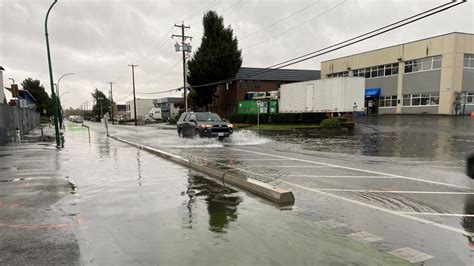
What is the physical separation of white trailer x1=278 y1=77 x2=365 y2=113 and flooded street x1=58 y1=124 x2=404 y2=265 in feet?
71.4

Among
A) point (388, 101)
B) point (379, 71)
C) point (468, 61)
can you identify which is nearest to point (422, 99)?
point (388, 101)

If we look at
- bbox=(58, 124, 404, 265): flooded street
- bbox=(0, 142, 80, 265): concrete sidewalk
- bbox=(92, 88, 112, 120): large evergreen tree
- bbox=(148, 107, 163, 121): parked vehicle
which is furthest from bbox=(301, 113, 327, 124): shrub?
bbox=(92, 88, 112, 120): large evergreen tree

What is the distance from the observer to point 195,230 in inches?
191

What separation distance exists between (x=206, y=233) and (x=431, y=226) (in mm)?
3304

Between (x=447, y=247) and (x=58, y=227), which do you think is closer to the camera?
(x=447, y=247)

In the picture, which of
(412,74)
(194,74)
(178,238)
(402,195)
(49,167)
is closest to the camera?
(178,238)

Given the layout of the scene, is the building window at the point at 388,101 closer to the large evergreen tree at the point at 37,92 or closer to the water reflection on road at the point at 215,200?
the water reflection on road at the point at 215,200

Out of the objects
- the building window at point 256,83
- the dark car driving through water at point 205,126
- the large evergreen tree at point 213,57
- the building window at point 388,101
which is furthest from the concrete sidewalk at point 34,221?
the building window at point 256,83

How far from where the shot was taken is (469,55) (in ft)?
117

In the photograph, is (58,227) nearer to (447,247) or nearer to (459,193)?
(447,247)

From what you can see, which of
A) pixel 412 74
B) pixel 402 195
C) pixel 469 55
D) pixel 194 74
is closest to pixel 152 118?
pixel 194 74

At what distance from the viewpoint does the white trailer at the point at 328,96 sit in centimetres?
2723

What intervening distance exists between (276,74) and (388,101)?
17.9 meters

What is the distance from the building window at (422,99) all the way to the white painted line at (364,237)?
126ft
